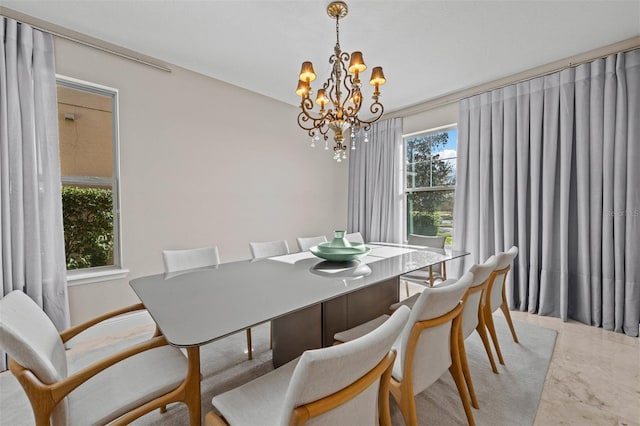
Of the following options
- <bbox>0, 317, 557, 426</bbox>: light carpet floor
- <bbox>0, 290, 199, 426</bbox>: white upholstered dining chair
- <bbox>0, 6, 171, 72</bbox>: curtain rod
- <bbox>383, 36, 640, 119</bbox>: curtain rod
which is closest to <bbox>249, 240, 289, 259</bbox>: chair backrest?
<bbox>0, 317, 557, 426</bbox>: light carpet floor

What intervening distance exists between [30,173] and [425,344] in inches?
117

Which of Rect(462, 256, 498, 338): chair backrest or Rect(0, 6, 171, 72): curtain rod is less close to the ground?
Rect(0, 6, 171, 72): curtain rod

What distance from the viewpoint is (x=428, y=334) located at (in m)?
1.19

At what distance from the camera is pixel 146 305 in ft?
4.03

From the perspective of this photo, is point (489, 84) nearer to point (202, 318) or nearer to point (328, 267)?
point (328, 267)

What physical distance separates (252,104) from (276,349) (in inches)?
116

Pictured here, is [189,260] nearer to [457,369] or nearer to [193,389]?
[193,389]

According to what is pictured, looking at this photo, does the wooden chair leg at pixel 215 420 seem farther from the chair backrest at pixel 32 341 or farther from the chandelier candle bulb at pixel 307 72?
the chandelier candle bulb at pixel 307 72

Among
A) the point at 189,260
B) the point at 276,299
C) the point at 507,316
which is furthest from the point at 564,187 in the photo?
the point at 189,260

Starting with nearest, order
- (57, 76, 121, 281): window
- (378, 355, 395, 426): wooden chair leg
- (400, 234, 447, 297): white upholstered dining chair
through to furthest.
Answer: (378, 355, 395, 426): wooden chair leg
(57, 76, 121, 281): window
(400, 234, 447, 297): white upholstered dining chair

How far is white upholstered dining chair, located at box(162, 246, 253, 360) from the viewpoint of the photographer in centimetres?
204

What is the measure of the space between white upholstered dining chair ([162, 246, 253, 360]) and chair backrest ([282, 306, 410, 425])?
1.43 meters

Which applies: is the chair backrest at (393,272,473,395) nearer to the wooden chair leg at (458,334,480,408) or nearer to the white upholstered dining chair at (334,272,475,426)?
the white upholstered dining chair at (334,272,475,426)

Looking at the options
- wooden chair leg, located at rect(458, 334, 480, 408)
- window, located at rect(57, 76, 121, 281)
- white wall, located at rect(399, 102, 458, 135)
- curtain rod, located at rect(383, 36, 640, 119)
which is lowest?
wooden chair leg, located at rect(458, 334, 480, 408)
